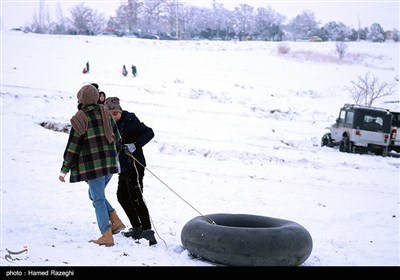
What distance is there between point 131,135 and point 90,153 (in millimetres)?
728

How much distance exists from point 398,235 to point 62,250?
5.84m

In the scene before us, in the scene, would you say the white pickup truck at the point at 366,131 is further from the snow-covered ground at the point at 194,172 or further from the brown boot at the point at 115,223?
the brown boot at the point at 115,223

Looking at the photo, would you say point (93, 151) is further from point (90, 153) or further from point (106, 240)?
point (106, 240)

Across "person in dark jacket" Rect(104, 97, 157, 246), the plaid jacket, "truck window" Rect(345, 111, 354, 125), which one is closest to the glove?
"person in dark jacket" Rect(104, 97, 157, 246)

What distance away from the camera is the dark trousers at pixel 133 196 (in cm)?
602

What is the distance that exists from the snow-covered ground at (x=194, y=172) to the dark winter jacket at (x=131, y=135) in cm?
101

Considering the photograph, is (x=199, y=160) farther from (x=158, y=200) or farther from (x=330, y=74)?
(x=330, y=74)

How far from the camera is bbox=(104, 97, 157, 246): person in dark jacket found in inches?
235

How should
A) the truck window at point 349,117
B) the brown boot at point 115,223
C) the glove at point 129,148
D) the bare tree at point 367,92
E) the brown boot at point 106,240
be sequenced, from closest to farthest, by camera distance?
the brown boot at point 106,240
the glove at point 129,148
the brown boot at point 115,223
the truck window at point 349,117
the bare tree at point 367,92

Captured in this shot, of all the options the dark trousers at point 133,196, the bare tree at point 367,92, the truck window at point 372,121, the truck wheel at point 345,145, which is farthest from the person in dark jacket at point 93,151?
the bare tree at point 367,92

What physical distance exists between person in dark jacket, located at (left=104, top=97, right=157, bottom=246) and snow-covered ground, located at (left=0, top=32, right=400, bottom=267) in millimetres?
266

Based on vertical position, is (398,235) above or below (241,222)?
below

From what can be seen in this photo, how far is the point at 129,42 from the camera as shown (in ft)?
217
